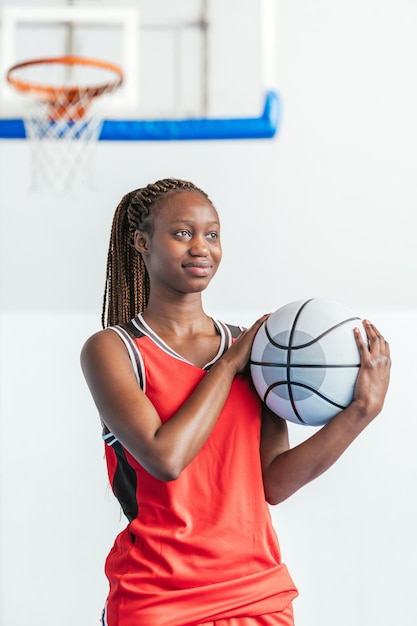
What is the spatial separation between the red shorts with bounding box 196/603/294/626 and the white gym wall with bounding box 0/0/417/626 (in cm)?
212

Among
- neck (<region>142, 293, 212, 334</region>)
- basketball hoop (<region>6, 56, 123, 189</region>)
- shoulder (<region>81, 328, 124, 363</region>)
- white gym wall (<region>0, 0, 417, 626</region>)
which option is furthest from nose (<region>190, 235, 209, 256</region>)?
white gym wall (<region>0, 0, 417, 626</region>)

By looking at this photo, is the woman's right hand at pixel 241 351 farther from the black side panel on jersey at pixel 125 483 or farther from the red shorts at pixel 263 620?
the red shorts at pixel 263 620

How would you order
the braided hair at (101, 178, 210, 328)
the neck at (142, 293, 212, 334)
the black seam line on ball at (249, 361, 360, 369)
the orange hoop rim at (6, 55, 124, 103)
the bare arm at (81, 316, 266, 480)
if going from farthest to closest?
1. the orange hoop rim at (6, 55, 124, 103)
2. the braided hair at (101, 178, 210, 328)
3. the neck at (142, 293, 212, 334)
4. the black seam line on ball at (249, 361, 360, 369)
5. the bare arm at (81, 316, 266, 480)

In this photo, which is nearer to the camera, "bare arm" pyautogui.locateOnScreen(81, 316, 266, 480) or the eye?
"bare arm" pyautogui.locateOnScreen(81, 316, 266, 480)

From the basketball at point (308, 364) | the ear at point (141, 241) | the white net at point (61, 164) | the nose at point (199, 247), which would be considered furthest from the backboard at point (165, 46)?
the basketball at point (308, 364)

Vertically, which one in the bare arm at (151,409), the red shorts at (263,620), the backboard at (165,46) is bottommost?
the red shorts at (263,620)

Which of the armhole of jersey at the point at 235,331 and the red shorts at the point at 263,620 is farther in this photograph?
the armhole of jersey at the point at 235,331

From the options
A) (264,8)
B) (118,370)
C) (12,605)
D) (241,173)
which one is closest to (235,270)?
(241,173)

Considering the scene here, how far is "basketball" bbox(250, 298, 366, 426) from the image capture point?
162 centimetres

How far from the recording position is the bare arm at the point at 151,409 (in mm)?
1507

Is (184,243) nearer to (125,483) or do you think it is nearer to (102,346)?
(102,346)

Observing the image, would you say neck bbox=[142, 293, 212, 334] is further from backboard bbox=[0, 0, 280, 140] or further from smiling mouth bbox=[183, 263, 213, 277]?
backboard bbox=[0, 0, 280, 140]

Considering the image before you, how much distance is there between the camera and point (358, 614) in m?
3.73

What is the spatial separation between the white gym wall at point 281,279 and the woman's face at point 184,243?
7.04 ft
